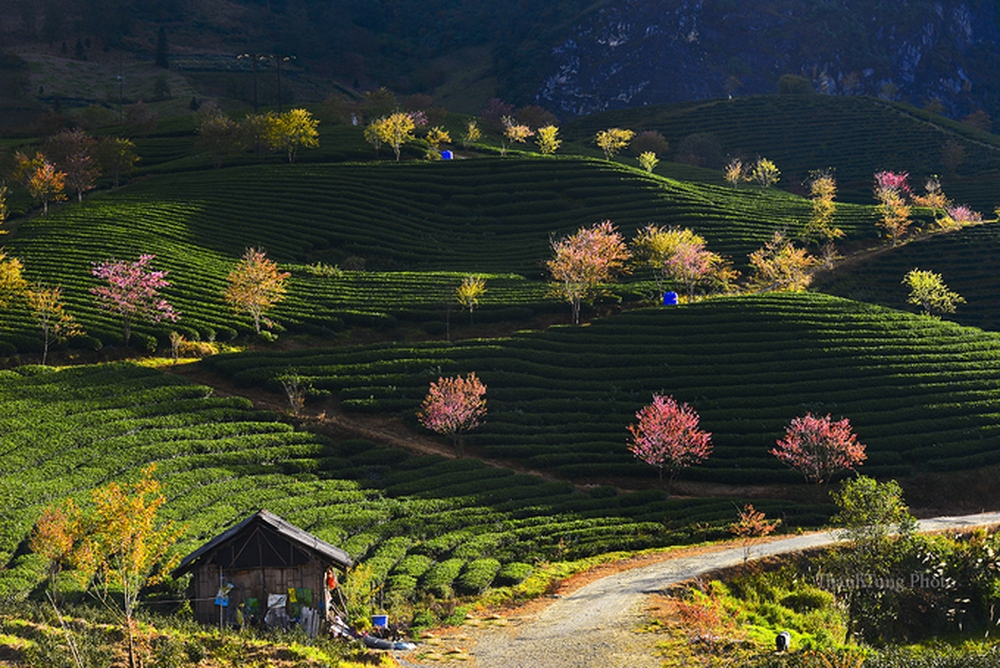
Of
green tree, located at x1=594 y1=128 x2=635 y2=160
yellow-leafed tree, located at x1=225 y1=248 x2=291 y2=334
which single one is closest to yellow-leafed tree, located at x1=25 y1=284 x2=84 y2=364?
yellow-leafed tree, located at x1=225 y1=248 x2=291 y2=334

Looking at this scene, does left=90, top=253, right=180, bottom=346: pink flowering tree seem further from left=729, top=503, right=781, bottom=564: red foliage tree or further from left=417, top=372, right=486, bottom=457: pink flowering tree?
left=729, top=503, right=781, bottom=564: red foliage tree

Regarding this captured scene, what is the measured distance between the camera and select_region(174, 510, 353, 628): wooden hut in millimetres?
30391

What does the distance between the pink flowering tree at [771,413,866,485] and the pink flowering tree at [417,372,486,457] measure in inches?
685

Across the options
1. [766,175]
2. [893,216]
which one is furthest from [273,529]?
[766,175]

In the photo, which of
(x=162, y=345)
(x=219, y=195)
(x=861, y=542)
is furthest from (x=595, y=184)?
(x=861, y=542)

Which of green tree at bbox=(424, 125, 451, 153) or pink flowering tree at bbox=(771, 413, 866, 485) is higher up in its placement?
green tree at bbox=(424, 125, 451, 153)

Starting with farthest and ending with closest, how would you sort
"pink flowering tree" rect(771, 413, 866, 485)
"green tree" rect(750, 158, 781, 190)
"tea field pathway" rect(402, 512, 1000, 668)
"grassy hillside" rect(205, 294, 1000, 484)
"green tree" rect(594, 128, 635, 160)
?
"green tree" rect(594, 128, 635, 160) < "green tree" rect(750, 158, 781, 190) < "grassy hillside" rect(205, 294, 1000, 484) < "pink flowering tree" rect(771, 413, 866, 485) < "tea field pathway" rect(402, 512, 1000, 668)

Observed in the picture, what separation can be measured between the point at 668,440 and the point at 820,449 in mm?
8357

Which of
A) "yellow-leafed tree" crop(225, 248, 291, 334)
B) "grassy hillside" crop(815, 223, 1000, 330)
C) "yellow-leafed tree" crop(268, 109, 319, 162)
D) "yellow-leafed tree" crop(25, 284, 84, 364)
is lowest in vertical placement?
"yellow-leafed tree" crop(25, 284, 84, 364)

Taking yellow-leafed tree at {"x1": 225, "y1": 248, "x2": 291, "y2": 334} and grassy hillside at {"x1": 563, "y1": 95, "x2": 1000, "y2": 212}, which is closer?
yellow-leafed tree at {"x1": 225, "y1": 248, "x2": 291, "y2": 334}

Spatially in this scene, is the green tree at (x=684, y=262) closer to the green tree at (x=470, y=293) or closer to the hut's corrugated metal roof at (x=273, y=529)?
the green tree at (x=470, y=293)

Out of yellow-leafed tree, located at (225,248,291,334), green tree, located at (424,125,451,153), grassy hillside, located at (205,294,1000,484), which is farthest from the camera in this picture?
green tree, located at (424,125,451,153)

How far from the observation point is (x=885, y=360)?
6297 cm

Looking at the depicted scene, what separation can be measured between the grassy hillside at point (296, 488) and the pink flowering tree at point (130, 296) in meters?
7.96
